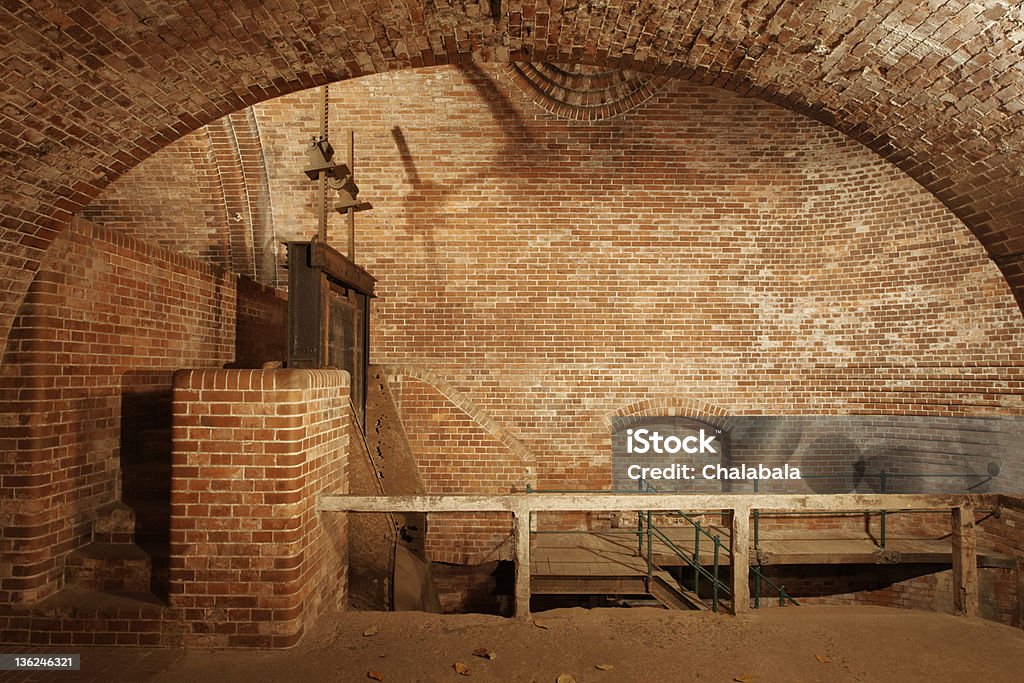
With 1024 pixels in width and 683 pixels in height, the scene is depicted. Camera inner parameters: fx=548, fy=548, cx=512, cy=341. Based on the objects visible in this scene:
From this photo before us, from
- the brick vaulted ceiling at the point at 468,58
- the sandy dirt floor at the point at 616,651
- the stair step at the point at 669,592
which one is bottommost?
the stair step at the point at 669,592

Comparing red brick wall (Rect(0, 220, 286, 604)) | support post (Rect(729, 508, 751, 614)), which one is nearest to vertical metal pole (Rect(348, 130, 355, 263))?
red brick wall (Rect(0, 220, 286, 604))

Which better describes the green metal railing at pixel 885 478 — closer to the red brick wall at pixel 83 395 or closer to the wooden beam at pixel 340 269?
the wooden beam at pixel 340 269

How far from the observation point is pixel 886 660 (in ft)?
8.87

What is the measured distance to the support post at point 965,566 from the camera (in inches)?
128

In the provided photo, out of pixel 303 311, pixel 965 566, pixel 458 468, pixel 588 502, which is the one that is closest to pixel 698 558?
pixel 965 566

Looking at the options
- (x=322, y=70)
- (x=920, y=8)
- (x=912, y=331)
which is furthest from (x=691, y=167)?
(x=322, y=70)

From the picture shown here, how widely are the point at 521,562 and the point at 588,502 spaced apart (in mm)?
513

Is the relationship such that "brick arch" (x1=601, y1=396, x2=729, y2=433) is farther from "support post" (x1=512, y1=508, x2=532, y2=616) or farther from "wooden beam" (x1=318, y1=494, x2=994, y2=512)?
"support post" (x1=512, y1=508, x2=532, y2=616)

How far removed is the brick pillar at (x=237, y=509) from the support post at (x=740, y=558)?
2.43m

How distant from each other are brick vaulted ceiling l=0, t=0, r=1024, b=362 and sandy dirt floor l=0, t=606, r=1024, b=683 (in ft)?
7.93

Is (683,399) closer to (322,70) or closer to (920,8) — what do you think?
(920,8)

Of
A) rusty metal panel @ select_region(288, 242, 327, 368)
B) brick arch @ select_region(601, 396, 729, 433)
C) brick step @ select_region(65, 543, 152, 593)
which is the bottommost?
brick step @ select_region(65, 543, 152, 593)

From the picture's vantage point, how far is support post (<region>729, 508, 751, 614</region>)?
3156 millimetres

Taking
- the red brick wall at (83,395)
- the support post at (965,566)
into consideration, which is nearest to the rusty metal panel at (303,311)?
the red brick wall at (83,395)
